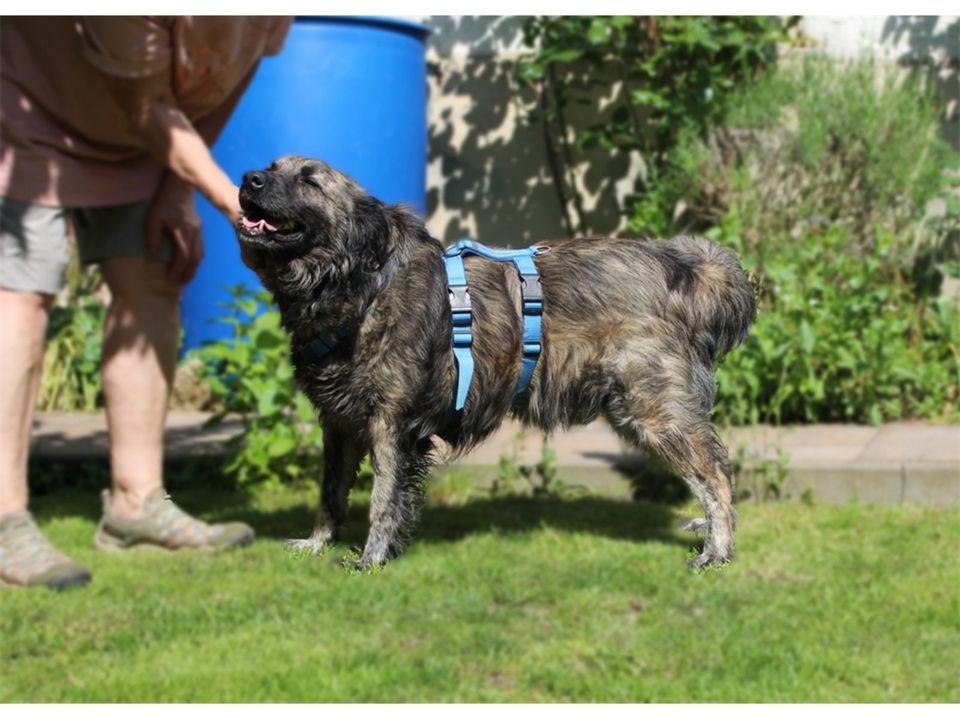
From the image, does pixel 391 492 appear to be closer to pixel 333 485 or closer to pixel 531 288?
pixel 333 485

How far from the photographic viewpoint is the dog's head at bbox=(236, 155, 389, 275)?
3.75 ft

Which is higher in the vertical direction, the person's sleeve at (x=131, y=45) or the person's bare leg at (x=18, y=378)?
the person's sleeve at (x=131, y=45)

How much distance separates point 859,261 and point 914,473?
4.54 meters

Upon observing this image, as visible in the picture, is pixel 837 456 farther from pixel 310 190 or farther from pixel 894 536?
pixel 894 536

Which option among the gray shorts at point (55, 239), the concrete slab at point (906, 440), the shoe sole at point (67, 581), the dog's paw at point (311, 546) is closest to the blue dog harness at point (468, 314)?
the dog's paw at point (311, 546)

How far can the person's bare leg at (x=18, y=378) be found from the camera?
207 inches

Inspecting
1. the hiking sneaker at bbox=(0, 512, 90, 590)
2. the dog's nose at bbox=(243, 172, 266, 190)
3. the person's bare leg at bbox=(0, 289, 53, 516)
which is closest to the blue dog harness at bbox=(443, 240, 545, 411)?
the dog's nose at bbox=(243, 172, 266, 190)

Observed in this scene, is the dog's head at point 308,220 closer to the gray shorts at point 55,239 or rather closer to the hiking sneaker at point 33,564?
the gray shorts at point 55,239

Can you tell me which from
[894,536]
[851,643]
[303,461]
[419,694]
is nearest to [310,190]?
[303,461]

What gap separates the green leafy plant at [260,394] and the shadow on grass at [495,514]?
0.16m

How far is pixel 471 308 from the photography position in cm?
130

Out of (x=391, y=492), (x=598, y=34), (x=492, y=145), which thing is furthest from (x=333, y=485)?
(x=598, y=34)

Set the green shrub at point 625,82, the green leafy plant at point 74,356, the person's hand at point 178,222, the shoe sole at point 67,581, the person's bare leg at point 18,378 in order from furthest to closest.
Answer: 1. the green leafy plant at point 74,356
2. the shoe sole at point 67,581
3. the person's bare leg at point 18,378
4. the green shrub at point 625,82
5. the person's hand at point 178,222

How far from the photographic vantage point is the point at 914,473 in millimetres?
7176
